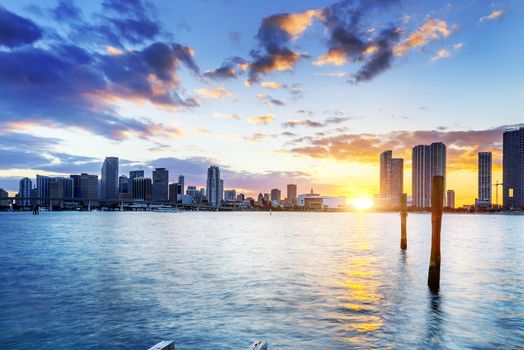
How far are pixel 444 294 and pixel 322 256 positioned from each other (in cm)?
2047

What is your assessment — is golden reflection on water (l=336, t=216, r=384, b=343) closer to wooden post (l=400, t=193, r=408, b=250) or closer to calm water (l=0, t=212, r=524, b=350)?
calm water (l=0, t=212, r=524, b=350)

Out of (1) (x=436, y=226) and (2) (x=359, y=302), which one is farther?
(1) (x=436, y=226)

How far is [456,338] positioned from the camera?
55.6 feet

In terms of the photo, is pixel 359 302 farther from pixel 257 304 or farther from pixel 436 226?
pixel 436 226

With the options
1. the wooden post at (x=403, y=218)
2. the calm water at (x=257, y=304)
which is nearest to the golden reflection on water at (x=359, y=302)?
the calm water at (x=257, y=304)

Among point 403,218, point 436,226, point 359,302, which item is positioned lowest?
point 359,302

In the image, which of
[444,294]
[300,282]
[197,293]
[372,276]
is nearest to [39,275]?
[197,293]

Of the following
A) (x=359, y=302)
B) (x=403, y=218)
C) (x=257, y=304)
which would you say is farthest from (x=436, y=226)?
(x=403, y=218)

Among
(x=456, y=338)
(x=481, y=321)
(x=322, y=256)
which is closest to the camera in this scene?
(x=456, y=338)

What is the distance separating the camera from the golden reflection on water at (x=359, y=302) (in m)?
17.5

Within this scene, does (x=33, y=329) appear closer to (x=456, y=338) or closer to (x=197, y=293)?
(x=197, y=293)

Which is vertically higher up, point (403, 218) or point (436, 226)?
point (436, 226)

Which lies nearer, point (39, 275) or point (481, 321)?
point (481, 321)

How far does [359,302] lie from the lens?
23.1 m
